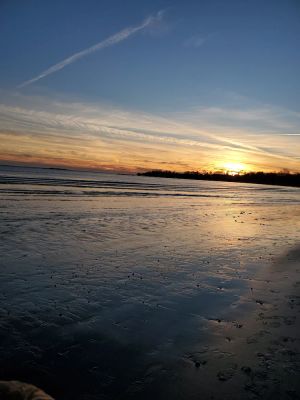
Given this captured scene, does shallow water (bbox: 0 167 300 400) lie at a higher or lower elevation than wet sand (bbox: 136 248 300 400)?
lower

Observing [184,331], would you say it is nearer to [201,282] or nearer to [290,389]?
[290,389]

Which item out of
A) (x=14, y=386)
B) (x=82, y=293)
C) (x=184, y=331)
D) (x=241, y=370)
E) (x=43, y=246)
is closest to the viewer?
(x=14, y=386)

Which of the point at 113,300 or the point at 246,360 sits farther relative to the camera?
the point at 113,300

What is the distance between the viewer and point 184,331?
199 inches

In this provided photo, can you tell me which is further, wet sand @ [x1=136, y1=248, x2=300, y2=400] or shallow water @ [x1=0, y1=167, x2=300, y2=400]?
shallow water @ [x1=0, y1=167, x2=300, y2=400]

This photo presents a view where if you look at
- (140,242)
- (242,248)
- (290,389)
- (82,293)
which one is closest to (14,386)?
(290,389)

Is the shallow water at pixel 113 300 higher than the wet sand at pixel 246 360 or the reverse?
the reverse

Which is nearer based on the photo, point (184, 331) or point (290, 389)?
point (290, 389)

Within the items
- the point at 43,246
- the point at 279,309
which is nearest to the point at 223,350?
the point at 279,309

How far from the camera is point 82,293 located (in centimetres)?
648

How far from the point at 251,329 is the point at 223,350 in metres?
0.91

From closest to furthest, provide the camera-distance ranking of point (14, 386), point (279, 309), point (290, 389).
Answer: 1. point (14, 386)
2. point (290, 389)
3. point (279, 309)

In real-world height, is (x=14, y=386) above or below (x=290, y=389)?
above

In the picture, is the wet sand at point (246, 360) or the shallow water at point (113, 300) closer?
the wet sand at point (246, 360)
